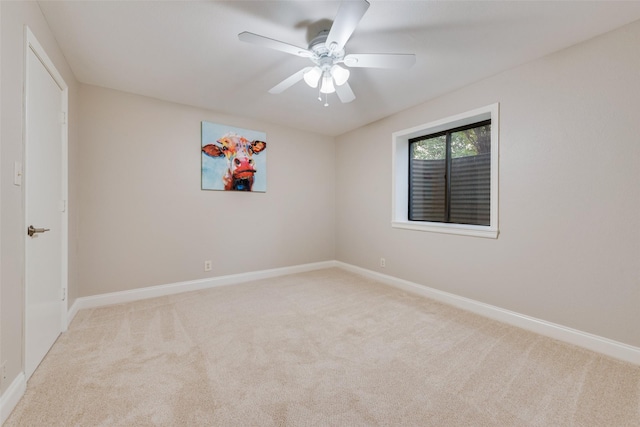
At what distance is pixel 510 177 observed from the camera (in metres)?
2.48

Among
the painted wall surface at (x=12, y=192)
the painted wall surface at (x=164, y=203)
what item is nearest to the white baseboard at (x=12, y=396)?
the painted wall surface at (x=12, y=192)

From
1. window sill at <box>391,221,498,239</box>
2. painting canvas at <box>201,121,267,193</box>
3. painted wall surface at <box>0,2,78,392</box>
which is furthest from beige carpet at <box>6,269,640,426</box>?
painting canvas at <box>201,121,267,193</box>

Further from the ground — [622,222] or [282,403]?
[622,222]

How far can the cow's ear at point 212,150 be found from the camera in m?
3.44

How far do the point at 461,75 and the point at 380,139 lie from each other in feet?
4.61

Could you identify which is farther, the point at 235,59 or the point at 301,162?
the point at 301,162

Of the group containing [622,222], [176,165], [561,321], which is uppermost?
[176,165]

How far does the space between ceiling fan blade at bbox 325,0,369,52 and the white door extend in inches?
72.5

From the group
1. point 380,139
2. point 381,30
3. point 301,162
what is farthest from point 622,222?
point 301,162

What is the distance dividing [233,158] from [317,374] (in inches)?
115

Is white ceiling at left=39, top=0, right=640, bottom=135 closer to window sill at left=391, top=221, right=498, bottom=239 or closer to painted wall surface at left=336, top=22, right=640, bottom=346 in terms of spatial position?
painted wall surface at left=336, top=22, right=640, bottom=346

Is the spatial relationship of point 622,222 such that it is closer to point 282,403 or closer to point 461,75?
point 461,75

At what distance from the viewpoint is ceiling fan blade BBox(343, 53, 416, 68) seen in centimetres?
180

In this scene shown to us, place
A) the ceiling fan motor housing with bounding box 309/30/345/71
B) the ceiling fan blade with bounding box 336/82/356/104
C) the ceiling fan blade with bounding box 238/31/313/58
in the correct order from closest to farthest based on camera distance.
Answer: the ceiling fan blade with bounding box 238/31/313/58 < the ceiling fan motor housing with bounding box 309/30/345/71 < the ceiling fan blade with bounding box 336/82/356/104
